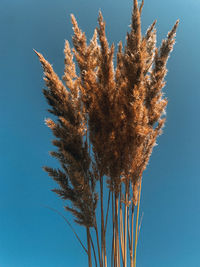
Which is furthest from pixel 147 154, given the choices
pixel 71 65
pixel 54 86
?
pixel 71 65

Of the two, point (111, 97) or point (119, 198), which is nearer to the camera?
point (111, 97)

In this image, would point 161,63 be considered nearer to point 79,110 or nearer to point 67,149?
point 79,110

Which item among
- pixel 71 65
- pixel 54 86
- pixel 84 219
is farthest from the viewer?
pixel 71 65

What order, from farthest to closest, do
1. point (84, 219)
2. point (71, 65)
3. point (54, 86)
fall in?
point (71, 65) → point (54, 86) → point (84, 219)

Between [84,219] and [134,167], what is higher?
[134,167]

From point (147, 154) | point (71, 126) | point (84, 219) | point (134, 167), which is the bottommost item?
point (84, 219)

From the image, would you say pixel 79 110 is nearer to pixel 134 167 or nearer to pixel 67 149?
pixel 67 149
